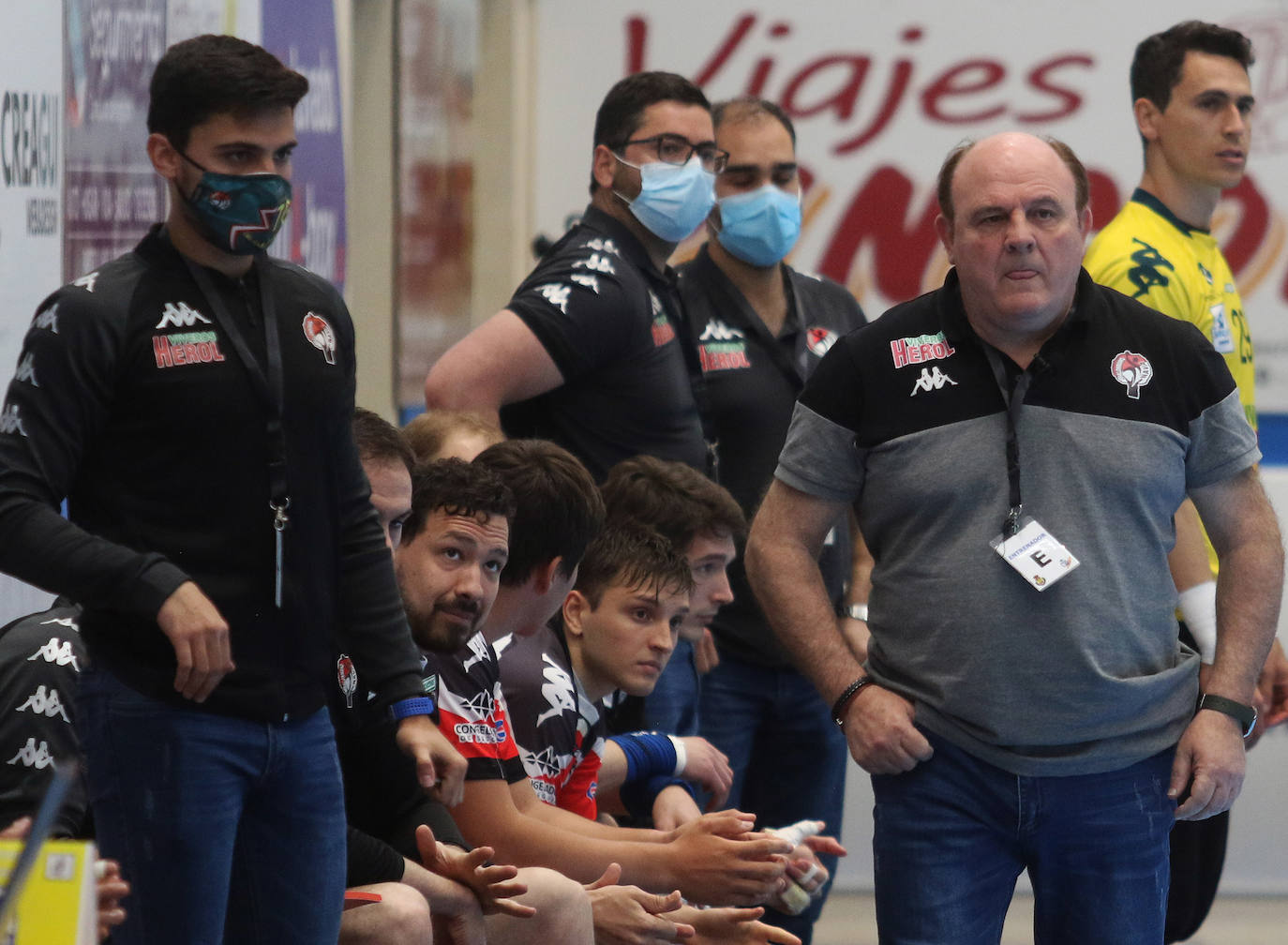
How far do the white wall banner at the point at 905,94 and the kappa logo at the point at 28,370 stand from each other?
13.4 feet

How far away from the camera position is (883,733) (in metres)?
2.54

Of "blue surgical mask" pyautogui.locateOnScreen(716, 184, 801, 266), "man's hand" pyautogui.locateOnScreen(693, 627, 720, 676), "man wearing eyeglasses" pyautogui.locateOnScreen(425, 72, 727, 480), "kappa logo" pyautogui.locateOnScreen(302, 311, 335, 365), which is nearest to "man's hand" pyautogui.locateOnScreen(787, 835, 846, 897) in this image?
"man's hand" pyautogui.locateOnScreen(693, 627, 720, 676)

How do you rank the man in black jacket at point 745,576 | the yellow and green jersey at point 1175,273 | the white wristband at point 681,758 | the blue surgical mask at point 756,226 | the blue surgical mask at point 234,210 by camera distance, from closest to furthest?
the blue surgical mask at point 234,210
the white wristband at point 681,758
the yellow and green jersey at point 1175,273
the man in black jacket at point 745,576
the blue surgical mask at point 756,226

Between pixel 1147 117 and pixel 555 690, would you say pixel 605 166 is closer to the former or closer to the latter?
pixel 1147 117

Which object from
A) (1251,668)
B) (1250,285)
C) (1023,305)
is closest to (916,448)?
(1023,305)

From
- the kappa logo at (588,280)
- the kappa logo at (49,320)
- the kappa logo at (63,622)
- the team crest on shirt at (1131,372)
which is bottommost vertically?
the kappa logo at (63,622)

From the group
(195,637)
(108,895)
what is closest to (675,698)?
(195,637)

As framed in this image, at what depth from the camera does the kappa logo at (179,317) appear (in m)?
2.16

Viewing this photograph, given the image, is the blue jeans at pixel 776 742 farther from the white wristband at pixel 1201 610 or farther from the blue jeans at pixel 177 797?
the blue jeans at pixel 177 797

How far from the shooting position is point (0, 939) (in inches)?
46.9

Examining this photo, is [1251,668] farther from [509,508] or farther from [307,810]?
[307,810]

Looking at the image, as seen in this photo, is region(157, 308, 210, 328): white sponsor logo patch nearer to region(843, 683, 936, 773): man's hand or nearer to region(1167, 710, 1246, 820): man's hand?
region(843, 683, 936, 773): man's hand

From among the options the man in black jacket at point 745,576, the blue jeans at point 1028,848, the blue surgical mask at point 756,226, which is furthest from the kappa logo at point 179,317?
the blue surgical mask at point 756,226

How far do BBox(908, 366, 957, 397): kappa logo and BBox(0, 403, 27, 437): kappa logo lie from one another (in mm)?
1133
